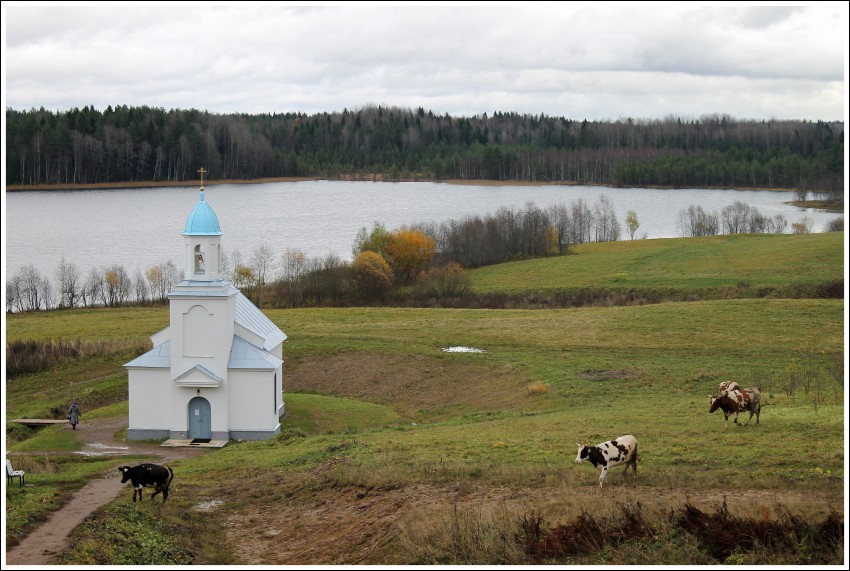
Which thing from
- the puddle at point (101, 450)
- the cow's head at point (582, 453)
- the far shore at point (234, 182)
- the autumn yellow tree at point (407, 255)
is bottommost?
the puddle at point (101, 450)

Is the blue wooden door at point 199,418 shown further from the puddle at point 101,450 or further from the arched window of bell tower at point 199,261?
the arched window of bell tower at point 199,261

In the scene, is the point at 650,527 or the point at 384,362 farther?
the point at 384,362

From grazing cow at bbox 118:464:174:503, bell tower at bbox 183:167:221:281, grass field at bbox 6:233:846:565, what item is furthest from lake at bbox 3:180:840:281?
grazing cow at bbox 118:464:174:503

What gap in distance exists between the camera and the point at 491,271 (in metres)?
70.5

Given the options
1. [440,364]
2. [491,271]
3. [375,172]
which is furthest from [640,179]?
[440,364]

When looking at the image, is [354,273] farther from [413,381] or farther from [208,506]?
[208,506]

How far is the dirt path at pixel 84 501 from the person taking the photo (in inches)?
550

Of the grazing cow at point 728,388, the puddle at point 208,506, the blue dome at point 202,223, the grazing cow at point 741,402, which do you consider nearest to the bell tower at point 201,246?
the blue dome at point 202,223

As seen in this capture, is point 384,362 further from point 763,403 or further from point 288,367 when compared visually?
point 763,403

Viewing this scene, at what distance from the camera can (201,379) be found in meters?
28.7

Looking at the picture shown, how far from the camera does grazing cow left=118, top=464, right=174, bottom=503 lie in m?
17.6

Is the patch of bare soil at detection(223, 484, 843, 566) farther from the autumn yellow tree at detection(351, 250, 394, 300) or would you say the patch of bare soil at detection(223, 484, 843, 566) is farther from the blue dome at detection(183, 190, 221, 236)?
the autumn yellow tree at detection(351, 250, 394, 300)

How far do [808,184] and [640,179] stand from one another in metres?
28.3

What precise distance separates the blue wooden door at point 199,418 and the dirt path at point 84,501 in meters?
1.30
